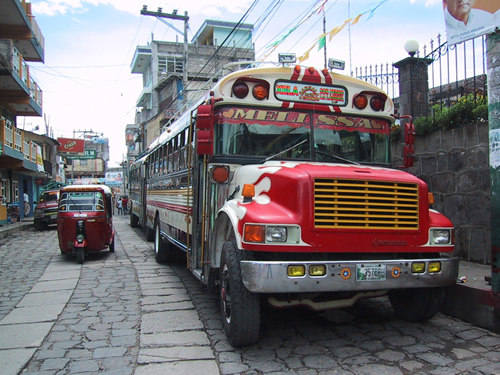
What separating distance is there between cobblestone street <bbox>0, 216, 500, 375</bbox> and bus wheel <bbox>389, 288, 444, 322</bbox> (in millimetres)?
118

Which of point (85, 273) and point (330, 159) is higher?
point (330, 159)

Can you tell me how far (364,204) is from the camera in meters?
4.00

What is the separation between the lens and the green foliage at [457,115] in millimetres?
6442

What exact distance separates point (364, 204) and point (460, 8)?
2.46m

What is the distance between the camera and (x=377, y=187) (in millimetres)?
4066

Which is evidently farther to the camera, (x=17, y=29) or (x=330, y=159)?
(x=17, y=29)

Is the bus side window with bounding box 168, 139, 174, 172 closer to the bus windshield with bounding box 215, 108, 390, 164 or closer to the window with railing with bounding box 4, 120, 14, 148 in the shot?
the bus windshield with bounding box 215, 108, 390, 164

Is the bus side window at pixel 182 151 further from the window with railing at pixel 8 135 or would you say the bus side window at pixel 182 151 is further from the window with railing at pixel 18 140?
the window with railing at pixel 18 140

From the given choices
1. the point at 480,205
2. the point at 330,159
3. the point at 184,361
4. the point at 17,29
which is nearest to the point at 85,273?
the point at 184,361

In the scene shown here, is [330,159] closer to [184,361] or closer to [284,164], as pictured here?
[284,164]

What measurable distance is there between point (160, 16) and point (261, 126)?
18.8 m

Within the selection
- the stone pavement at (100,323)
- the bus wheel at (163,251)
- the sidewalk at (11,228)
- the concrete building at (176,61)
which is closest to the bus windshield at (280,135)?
the stone pavement at (100,323)

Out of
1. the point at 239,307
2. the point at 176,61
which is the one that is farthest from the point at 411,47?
the point at 176,61

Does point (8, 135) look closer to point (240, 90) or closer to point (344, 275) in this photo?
point (240, 90)
